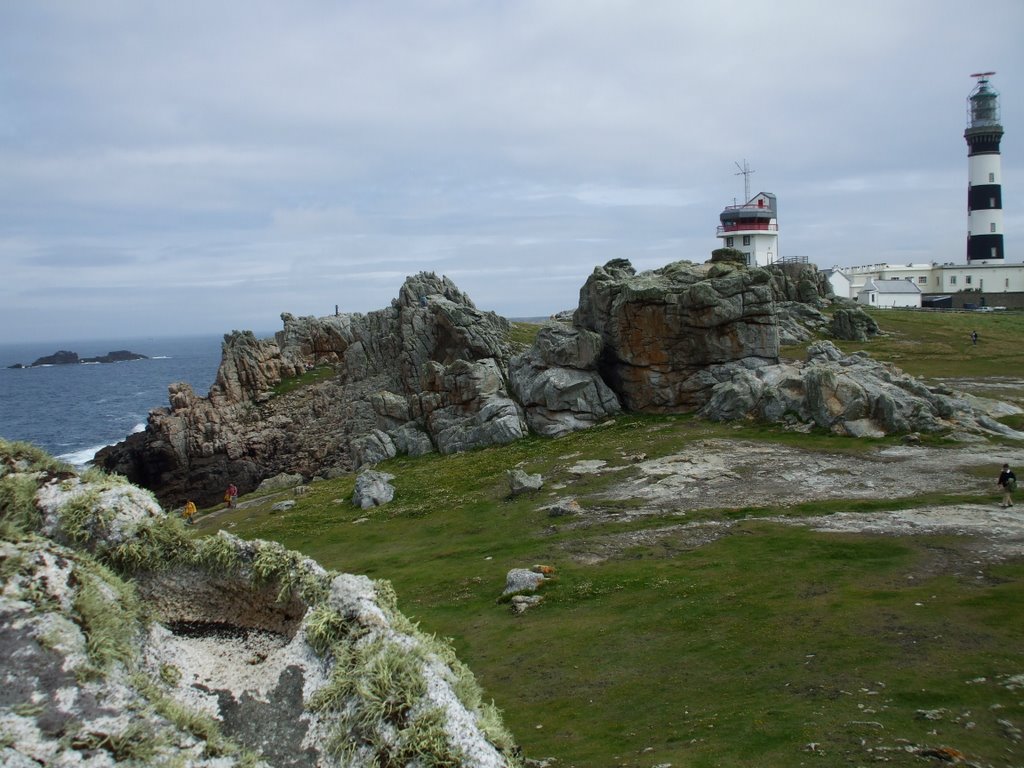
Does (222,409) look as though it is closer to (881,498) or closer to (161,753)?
(881,498)

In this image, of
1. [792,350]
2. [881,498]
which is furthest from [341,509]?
[792,350]

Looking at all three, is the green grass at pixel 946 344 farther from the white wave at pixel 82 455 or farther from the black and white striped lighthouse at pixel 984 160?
the white wave at pixel 82 455

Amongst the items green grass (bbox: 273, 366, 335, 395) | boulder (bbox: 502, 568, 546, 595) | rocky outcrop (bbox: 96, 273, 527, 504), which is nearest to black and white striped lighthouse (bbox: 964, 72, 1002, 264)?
rocky outcrop (bbox: 96, 273, 527, 504)

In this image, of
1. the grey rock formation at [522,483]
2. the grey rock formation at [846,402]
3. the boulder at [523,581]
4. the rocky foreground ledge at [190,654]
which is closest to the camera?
the rocky foreground ledge at [190,654]

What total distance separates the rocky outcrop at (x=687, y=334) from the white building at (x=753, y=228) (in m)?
55.3

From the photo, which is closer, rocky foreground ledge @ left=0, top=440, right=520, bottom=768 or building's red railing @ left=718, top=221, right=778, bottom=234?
rocky foreground ledge @ left=0, top=440, right=520, bottom=768

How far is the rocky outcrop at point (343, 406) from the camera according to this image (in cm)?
5828

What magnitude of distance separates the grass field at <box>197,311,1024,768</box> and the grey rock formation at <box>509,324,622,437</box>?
15.9 m

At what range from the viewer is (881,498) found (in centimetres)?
3180

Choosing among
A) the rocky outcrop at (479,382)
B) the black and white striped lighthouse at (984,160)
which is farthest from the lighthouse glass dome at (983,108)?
the rocky outcrop at (479,382)

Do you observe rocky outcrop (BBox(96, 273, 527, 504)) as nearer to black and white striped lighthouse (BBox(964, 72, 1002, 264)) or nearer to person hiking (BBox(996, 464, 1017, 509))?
person hiking (BBox(996, 464, 1017, 509))

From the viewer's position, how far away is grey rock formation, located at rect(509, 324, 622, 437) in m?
54.9

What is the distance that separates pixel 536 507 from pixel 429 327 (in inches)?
1591

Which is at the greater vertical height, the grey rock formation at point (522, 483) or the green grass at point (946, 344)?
the green grass at point (946, 344)
